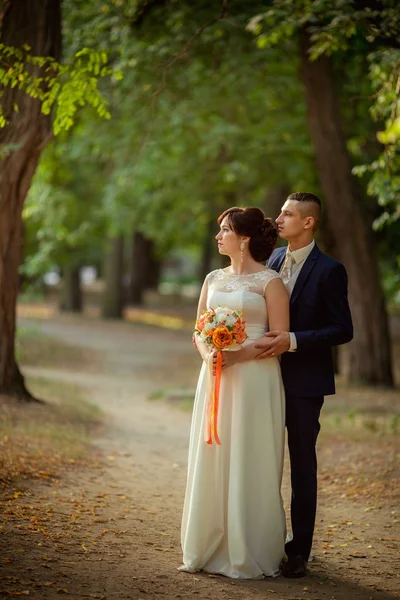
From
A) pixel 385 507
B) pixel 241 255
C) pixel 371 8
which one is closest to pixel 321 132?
pixel 371 8

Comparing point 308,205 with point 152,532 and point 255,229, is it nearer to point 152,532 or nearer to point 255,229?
point 255,229

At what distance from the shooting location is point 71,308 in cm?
3344

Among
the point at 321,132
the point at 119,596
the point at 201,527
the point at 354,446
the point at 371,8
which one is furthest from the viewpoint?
the point at 321,132

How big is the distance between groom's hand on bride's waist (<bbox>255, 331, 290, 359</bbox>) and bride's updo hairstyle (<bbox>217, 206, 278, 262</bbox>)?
0.57 m

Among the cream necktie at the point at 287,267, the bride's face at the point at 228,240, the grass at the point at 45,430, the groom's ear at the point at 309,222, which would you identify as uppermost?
the groom's ear at the point at 309,222

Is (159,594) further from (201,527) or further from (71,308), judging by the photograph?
(71,308)

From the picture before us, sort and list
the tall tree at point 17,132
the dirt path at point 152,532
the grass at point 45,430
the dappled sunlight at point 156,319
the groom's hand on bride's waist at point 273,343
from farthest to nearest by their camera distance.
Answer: the dappled sunlight at point 156,319 < the tall tree at point 17,132 < the grass at point 45,430 < the groom's hand on bride's waist at point 273,343 < the dirt path at point 152,532

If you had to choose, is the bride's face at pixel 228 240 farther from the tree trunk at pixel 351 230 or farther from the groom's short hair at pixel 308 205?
the tree trunk at pixel 351 230

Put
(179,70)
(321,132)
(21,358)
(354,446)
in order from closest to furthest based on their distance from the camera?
(354,446)
(179,70)
(321,132)
(21,358)

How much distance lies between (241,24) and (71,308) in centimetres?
2144

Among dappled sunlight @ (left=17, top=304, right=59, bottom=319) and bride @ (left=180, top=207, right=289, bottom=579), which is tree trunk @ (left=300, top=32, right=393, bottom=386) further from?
dappled sunlight @ (left=17, top=304, right=59, bottom=319)

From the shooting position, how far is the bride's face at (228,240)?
586cm

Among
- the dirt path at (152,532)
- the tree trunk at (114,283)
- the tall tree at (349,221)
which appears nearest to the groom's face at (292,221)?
the dirt path at (152,532)

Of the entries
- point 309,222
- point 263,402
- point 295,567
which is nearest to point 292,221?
point 309,222
